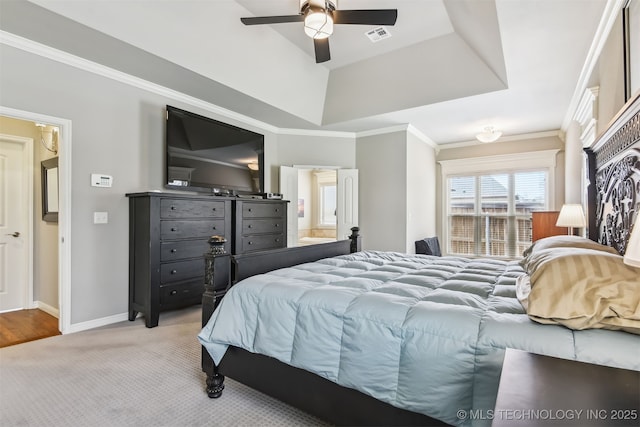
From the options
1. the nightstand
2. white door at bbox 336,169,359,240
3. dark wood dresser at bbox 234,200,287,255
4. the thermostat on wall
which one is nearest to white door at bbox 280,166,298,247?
dark wood dresser at bbox 234,200,287,255

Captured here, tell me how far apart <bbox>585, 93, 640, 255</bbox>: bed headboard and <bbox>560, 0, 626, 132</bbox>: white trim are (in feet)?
2.67

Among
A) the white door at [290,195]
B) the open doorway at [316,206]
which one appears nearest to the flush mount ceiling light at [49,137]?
the white door at [290,195]

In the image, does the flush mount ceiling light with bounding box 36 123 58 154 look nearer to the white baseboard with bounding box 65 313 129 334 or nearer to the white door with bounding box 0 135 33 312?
the white door with bounding box 0 135 33 312

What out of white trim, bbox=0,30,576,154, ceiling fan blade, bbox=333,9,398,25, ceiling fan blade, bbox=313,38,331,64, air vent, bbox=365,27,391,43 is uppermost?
air vent, bbox=365,27,391,43

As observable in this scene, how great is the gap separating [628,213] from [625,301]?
1.01 metres

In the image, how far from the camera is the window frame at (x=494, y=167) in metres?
5.36

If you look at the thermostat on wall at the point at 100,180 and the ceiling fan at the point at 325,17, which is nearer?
the ceiling fan at the point at 325,17

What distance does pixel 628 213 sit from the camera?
69.9 inches

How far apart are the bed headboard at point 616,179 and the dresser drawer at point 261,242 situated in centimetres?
348

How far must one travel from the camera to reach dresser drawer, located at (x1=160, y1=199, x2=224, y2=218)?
329 centimetres

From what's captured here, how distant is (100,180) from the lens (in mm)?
3244

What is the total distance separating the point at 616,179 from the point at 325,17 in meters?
2.38

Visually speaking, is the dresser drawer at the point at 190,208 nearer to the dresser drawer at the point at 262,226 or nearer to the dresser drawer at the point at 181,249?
the dresser drawer at the point at 181,249

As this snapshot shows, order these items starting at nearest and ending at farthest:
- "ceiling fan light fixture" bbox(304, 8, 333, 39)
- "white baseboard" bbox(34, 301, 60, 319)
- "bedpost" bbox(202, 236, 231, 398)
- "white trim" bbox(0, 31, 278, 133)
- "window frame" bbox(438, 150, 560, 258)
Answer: "bedpost" bbox(202, 236, 231, 398) → "ceiling fan light fixture" bbox(304, 8, 333, 39) → "white trim" bbox(0, 31, 278, 133) → "white baseboard" bbox(34, 301, 60, 319) → "window frame" bbox(438, 150, 560, 258)
